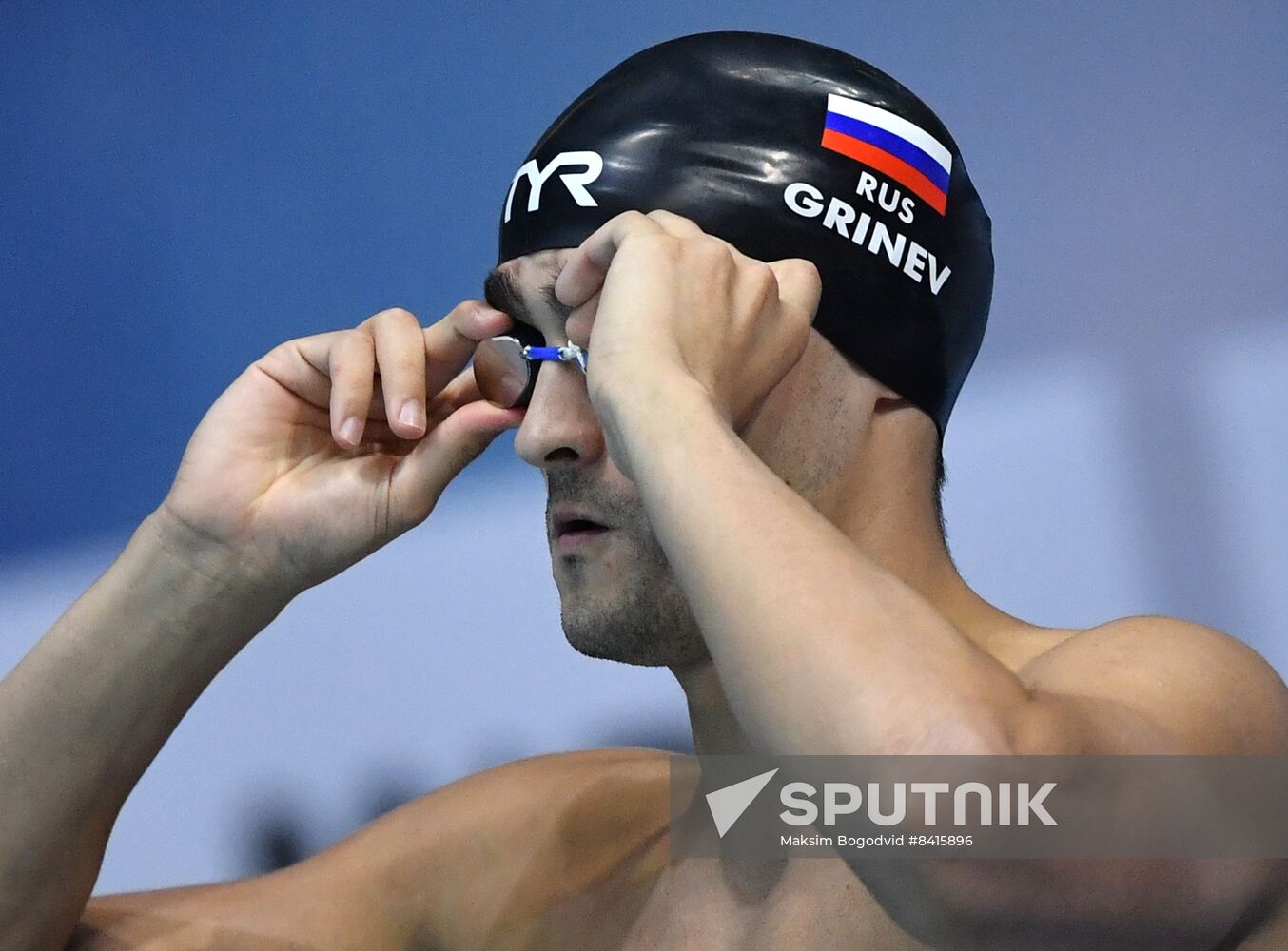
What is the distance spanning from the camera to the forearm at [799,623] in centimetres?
90

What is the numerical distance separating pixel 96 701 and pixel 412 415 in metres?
0.46

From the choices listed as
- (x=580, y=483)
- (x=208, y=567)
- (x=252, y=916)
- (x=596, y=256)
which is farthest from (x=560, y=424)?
(x=252, y=916)

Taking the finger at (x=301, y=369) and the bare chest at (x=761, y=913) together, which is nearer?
the bare chest at (x=761, y=913)

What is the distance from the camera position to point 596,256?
122 cm

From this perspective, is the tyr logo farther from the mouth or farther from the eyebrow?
the mouth

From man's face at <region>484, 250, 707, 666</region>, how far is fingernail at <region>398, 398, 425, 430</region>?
0.32ft

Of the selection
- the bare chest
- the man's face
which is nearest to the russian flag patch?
the man's face

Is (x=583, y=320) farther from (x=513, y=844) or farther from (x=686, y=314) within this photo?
(x=513, y=844)

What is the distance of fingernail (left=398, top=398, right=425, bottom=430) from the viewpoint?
1451 mm

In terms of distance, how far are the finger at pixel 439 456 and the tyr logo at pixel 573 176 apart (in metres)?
0.23

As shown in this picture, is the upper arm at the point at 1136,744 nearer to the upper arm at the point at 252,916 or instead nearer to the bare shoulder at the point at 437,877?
the bare shoulder at the point at 437,877

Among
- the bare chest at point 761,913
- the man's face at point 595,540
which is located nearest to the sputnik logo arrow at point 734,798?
the bare chest at point 761,913

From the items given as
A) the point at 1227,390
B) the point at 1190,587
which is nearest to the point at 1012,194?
the point at 1227,390

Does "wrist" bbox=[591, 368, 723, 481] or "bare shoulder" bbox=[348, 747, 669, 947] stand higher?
"wrist" bbox=[591, 368, 723, 481]
